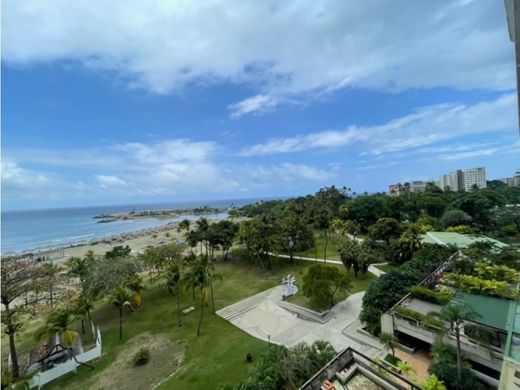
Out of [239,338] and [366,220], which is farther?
[366,220]

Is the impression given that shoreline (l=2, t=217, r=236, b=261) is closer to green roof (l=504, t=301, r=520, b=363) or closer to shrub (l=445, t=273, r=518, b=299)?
shrub (l=445, t=273, r=518, b=299)

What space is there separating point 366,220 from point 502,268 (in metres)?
31.0

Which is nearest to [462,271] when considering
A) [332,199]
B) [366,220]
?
[366,220]

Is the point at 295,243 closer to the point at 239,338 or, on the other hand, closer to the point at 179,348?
the point at 239,338

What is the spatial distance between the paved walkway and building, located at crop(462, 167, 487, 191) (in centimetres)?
13963

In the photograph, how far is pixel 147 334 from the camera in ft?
67.1

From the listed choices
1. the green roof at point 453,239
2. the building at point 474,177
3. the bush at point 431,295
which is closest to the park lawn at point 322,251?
the green roof at point 453,239

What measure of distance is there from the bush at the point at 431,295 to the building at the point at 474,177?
139 m

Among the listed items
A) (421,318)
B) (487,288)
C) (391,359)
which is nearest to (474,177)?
(487,288)

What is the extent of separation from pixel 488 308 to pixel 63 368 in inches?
1009

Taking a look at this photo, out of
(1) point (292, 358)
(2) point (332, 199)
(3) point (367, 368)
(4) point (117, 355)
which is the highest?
(2) point (332, 199)

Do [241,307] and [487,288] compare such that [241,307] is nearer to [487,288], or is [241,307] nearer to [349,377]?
[349,377]

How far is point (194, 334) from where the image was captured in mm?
19891

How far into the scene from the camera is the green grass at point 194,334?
15.6 metres
